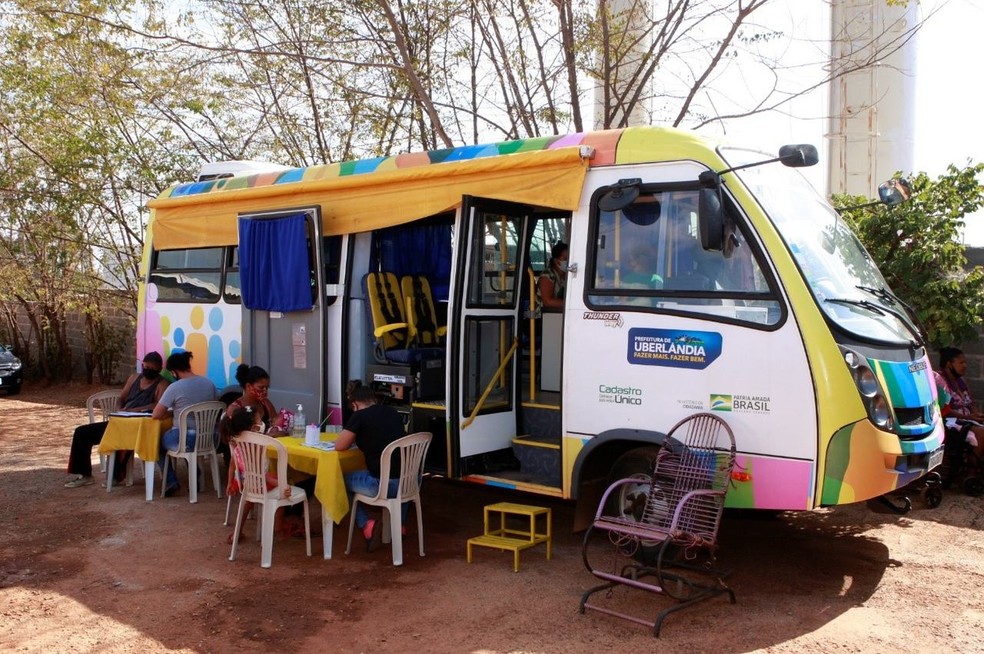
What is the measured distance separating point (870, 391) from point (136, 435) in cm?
624

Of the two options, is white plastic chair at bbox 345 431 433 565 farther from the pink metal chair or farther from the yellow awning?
the yellow awning

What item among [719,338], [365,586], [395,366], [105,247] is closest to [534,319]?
[395,366]

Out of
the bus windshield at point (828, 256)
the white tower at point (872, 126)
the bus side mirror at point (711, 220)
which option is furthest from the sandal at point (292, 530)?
the white tower at point (872, 126)

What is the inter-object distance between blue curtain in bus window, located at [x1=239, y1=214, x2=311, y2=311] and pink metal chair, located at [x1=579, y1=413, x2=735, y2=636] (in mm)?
3513

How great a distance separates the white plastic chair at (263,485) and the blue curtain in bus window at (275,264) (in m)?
1.73

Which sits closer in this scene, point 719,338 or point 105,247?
point 719,338

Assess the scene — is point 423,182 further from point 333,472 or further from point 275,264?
point 333,472

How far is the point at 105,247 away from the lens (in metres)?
15.7

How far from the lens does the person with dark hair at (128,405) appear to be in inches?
356

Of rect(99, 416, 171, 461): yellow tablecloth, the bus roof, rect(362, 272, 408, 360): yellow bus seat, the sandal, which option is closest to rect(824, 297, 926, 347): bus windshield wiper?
the bus roof

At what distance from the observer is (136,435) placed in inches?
339

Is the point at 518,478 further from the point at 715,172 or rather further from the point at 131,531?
the point at 131,531

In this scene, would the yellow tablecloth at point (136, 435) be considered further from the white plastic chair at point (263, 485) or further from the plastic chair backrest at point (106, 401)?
the white plastic chair at point (263, 485)

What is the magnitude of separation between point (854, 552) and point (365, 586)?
342 centimetres
